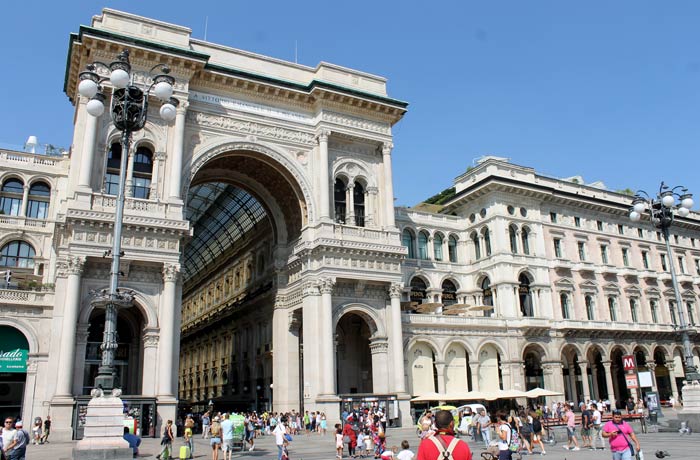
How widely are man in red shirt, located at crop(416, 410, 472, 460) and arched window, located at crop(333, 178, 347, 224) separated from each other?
1257 inches

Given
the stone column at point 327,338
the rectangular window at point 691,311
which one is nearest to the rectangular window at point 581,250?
the rectangular window at point 691,311

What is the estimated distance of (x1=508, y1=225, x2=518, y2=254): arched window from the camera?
4862 centimetres

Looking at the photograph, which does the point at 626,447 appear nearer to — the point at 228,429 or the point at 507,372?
the point at 228,429

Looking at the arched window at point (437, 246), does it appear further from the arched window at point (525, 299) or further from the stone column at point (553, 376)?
the stone column at point (553, 376)

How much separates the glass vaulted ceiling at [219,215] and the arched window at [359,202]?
963 centimetres

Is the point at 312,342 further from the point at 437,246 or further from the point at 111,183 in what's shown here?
the point at 437,246

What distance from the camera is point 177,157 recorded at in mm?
32312

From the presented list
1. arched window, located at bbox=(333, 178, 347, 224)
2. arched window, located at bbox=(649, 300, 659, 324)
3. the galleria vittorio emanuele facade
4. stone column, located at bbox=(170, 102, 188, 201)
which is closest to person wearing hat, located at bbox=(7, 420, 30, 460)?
the galleria vittorio emanuele facade

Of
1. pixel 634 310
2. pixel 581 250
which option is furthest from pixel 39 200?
pixel 634 310

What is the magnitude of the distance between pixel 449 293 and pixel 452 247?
13.2 ft

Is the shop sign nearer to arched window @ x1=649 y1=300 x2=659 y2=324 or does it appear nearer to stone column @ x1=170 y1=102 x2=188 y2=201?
stone column @ x1=170 y1=102 x2=188 y2=201

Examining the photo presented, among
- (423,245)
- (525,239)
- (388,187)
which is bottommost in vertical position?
(423,245)

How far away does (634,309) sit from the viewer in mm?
54406

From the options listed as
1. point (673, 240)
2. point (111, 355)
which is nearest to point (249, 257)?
point (111, 355)
